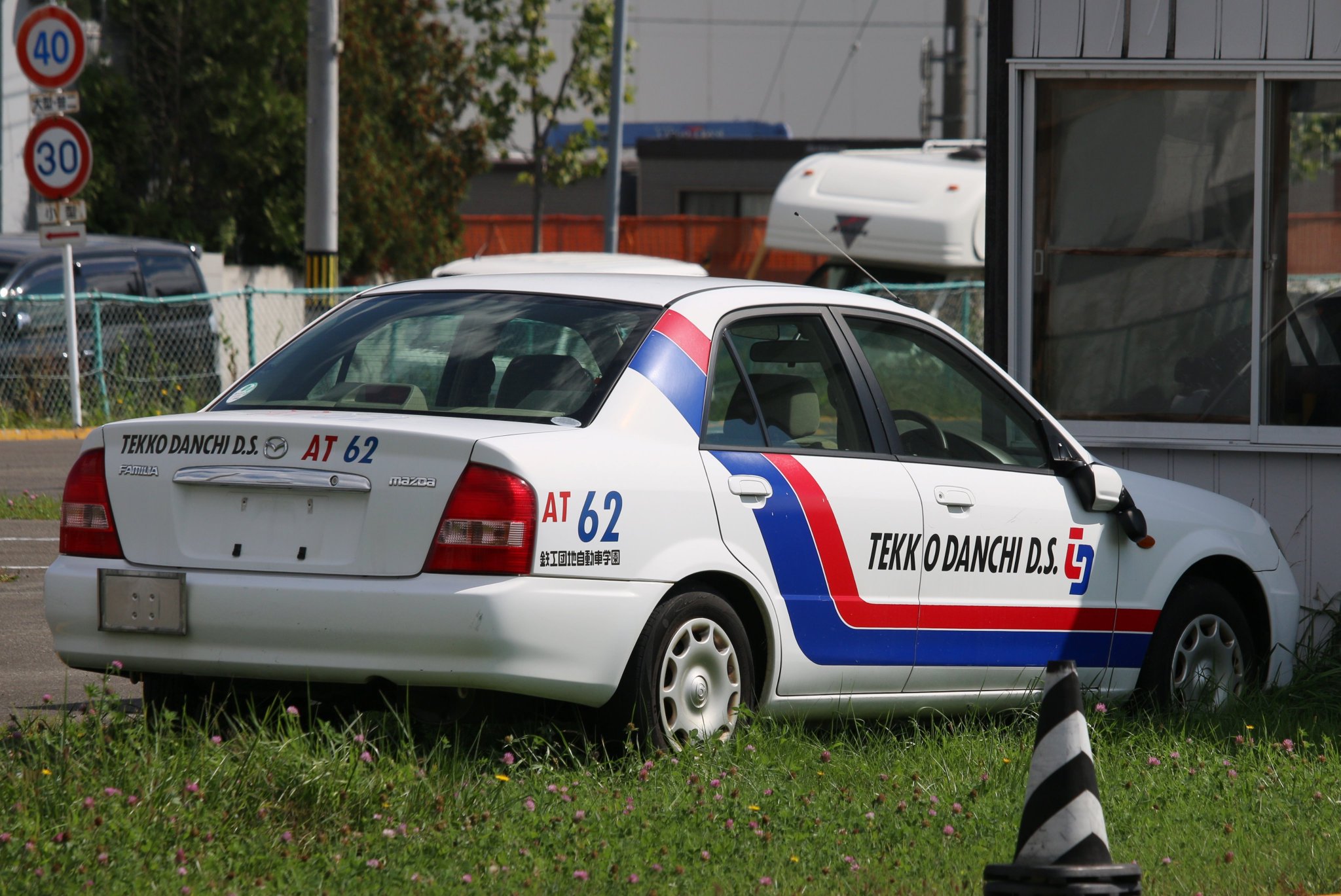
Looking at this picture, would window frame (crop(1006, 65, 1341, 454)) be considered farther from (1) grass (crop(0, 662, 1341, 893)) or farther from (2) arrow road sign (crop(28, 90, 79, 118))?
(2) arrow road sign (crop(28, 90, 79, 118))

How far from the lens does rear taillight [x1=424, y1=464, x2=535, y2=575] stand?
4.68 meters

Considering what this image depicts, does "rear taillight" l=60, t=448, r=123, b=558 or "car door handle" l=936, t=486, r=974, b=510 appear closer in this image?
"rear taillight" l=60, t=448, r=123, b=558

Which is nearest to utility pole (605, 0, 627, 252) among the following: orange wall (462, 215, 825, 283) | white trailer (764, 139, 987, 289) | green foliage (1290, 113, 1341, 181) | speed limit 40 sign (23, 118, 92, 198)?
white trailer (764, 139, 987, 289)

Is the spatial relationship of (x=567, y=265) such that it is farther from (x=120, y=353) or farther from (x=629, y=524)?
(x=629, y=524)

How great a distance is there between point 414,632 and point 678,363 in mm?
1172

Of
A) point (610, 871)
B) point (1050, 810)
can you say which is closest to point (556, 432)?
point (610, 871)

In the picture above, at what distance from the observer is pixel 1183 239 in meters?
8.43

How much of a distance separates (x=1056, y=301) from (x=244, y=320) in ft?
45.6

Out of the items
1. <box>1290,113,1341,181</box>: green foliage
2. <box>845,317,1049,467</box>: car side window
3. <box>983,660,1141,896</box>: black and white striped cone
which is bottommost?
<box>983,660,1141,896</box>: black and white striped cone

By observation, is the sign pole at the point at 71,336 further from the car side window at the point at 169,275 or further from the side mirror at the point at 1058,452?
the side mirror at the point at 1058,452

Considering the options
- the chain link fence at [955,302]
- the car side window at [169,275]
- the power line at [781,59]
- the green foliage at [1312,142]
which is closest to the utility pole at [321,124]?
the car side window at [169,275]

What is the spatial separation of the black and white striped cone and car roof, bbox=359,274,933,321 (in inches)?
80.3

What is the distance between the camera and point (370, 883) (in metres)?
4.08

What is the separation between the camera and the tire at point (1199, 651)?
6.51m
